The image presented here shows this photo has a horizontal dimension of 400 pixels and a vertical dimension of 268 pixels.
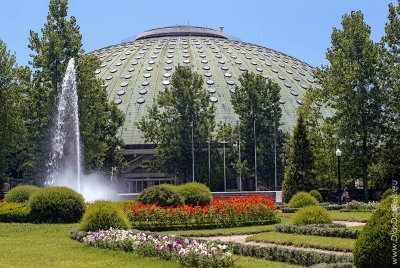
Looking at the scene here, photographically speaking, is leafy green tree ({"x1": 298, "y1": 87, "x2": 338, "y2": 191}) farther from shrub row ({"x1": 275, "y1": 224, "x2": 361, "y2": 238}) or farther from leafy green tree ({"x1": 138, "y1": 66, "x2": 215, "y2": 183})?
shrub row ({"x1": 275, "y1": 224, "x2": 361, "y2": 238})

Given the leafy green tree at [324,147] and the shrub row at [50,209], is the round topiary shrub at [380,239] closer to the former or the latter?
the shrub row at [50,209]

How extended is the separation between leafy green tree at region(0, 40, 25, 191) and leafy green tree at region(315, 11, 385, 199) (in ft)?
85.7

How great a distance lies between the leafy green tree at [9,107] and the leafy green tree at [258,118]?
2240 centimetres

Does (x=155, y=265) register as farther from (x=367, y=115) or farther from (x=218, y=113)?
(x=218, y=113)

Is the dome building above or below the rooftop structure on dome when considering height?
below

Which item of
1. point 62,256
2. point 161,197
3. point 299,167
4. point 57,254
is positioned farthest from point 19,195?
point 299,167

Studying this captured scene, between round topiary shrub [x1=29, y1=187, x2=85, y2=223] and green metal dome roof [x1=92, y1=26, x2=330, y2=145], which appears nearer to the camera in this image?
round topiary shrub [x1=29, y1=187, x2=85, y2=223]

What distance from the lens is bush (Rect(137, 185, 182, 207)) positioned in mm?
24453

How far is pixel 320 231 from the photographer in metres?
16.5

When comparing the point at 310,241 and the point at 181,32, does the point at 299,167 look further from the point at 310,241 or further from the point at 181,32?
the point at 181,32

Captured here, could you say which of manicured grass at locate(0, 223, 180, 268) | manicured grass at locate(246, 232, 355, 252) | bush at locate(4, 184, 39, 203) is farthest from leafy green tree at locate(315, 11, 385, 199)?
manicured grass at locate(0, 223, 180, 268)

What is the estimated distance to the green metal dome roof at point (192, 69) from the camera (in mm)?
60219

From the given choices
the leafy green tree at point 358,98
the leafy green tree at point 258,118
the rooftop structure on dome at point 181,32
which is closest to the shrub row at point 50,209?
the leafy green tree at point 358,98

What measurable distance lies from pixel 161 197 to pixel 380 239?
17452mm
